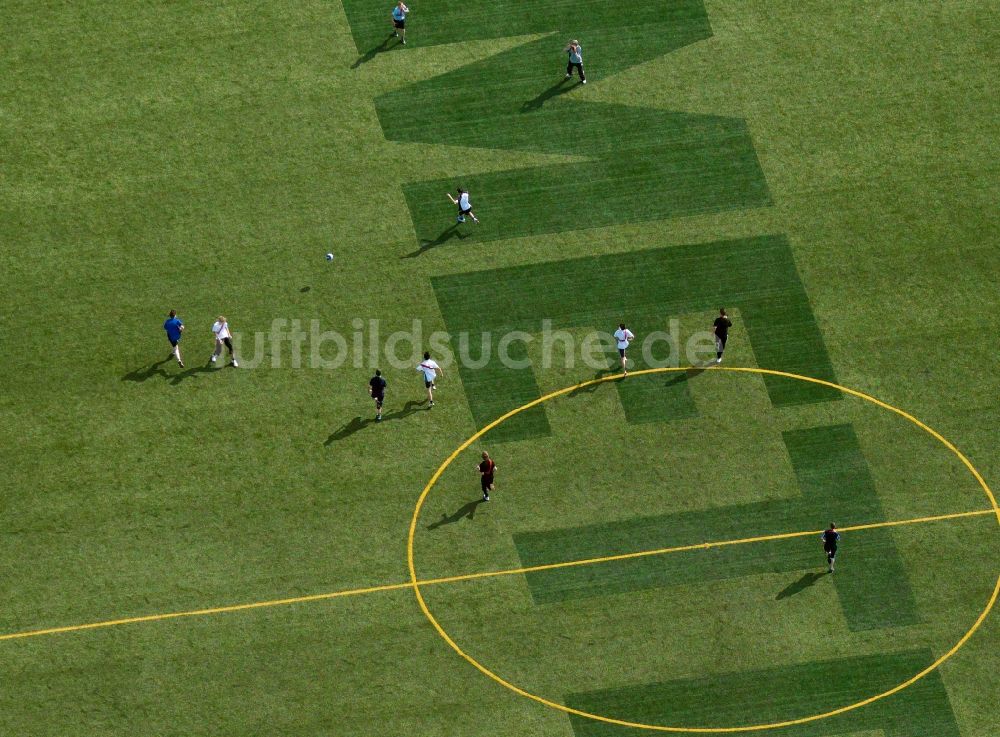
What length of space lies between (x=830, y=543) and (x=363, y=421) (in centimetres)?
1652

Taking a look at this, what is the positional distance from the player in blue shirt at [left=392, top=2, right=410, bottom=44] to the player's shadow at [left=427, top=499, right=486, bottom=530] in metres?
20.2

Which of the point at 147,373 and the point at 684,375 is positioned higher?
the point at 147,373

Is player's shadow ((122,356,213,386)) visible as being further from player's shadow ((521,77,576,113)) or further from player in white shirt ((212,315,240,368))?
player's shadow ((521,77,576,113))

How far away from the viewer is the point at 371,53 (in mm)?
67000

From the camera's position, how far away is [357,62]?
66750 millimetres

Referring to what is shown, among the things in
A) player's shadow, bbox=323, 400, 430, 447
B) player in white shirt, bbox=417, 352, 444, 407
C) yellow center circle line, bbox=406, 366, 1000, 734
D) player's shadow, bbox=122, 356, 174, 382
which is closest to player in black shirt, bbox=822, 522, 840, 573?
yellow center circle line, bbox=406, 366, 1000, 734

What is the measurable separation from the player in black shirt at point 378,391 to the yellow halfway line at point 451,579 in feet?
21.3

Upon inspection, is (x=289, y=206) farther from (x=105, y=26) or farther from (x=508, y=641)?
(x=508, y=641)

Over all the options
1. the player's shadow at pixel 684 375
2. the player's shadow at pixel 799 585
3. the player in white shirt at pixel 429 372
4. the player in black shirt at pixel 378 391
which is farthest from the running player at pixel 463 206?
the player's shadow at pixel 799 585

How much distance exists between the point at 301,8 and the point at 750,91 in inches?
717

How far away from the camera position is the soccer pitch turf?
180ft

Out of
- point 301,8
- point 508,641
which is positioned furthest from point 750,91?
point 508,641

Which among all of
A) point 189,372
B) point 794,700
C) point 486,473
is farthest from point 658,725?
point 189,372

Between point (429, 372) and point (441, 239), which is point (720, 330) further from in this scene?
point (441, 239)
